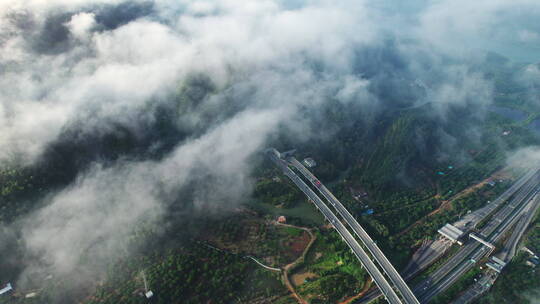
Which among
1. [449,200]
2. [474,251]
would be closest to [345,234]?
[474,251]

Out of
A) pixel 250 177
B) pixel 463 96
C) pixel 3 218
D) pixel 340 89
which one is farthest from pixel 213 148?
pixel 463 96

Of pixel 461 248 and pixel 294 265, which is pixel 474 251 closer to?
pixel 461 248

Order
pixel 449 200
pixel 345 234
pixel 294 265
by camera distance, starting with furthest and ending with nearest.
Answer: pixel 449 200 < pixel 345 234 < pixel 294 265

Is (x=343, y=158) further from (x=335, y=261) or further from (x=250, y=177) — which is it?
(x=335, y=261)

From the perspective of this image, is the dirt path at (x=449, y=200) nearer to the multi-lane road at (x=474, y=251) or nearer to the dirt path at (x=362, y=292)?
the multi-lane road at (x=474, y=251)

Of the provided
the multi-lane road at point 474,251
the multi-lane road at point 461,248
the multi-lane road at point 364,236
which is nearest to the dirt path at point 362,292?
the multi-lane road at point 461,248
